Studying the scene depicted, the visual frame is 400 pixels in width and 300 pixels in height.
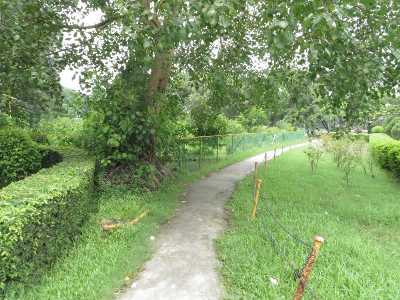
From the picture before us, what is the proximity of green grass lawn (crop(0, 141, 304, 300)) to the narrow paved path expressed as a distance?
0.71ft

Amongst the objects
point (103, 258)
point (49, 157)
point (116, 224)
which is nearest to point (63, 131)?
point (49, 157)

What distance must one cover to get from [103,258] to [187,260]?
1.12 m

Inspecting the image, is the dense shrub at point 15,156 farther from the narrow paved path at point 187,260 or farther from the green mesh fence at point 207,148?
the narrow paved path at point 187,260

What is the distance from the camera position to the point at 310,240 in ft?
18.9

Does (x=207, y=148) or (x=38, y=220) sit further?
(x=207, y=148)

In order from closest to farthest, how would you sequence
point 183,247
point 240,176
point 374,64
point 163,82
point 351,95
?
point 183,247 → point 374,64 → point 351,95 → point 163,82 → point 240,176

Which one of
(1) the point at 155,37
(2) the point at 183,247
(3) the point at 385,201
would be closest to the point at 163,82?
(1) the point at 155,37

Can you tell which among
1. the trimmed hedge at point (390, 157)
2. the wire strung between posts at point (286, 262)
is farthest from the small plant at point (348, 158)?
the wire strung between posts at point (286, 262)

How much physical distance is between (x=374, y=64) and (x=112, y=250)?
4948mm

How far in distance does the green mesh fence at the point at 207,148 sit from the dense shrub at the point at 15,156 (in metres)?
3.52

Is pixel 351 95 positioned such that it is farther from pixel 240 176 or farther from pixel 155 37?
pixel 240 176

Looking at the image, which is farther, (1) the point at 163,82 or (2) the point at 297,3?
(1) the point at 163,82

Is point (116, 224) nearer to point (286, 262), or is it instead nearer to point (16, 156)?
point (286, 262)

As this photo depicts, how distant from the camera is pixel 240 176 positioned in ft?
41.3
